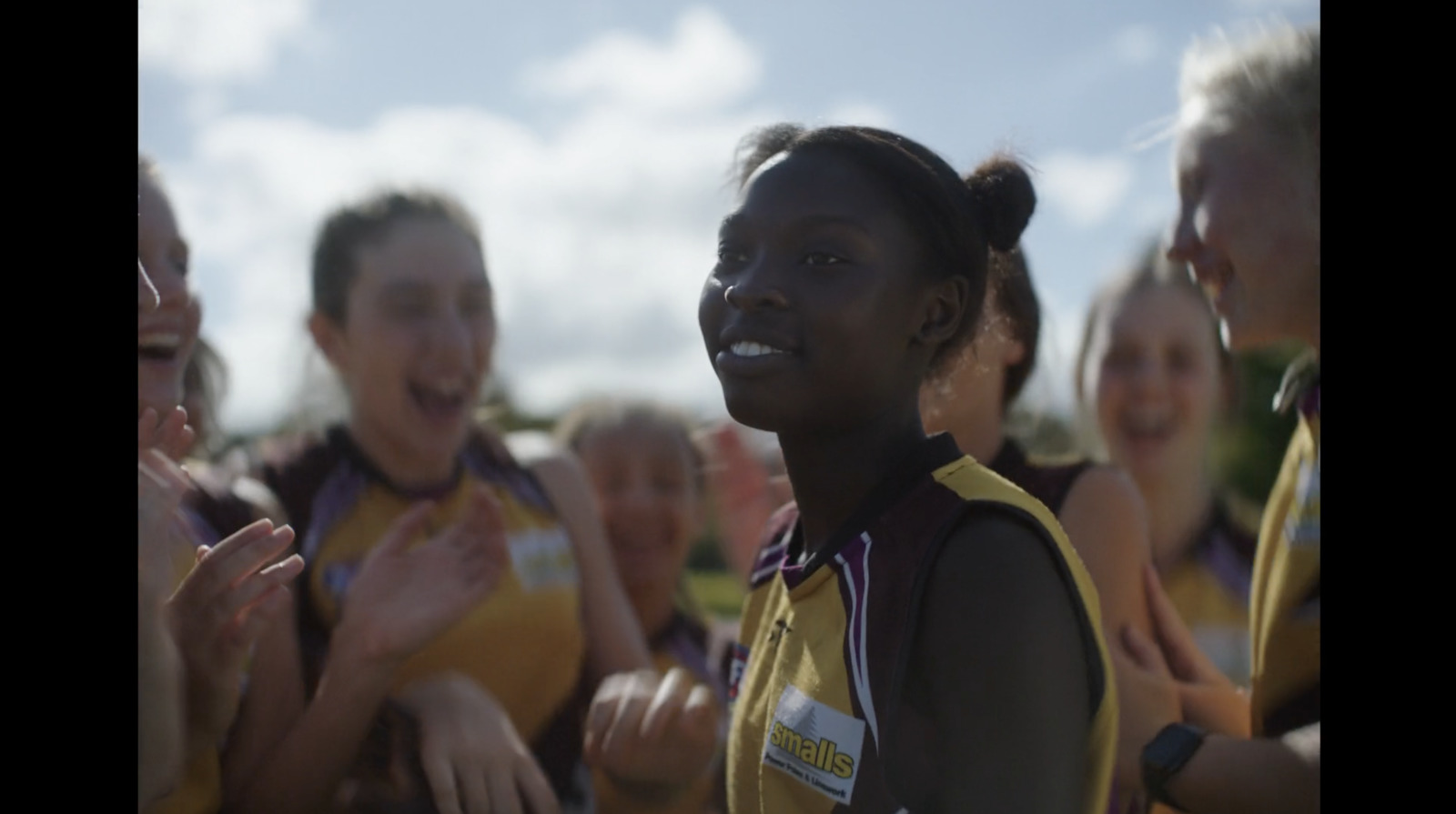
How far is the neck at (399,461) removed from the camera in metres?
2.75

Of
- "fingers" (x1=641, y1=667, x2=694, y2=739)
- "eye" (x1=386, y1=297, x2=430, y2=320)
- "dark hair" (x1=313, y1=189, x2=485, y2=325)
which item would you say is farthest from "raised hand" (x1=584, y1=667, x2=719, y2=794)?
"dark hair" (x1=313, y1=189, x2=485, y2=325)

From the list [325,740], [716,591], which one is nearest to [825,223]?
[325,740]

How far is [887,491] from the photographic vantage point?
57.2 inches

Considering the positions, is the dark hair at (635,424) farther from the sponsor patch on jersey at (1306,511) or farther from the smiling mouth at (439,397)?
the sponsor patch on jersey at (1306,511)

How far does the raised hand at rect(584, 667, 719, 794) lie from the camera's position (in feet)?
6.14

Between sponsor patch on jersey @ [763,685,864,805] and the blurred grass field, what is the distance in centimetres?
156

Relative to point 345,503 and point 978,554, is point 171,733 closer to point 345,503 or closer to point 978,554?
point 345,503

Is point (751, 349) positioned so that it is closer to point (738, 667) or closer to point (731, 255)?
point (731, 255)

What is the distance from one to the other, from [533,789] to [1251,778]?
132cm

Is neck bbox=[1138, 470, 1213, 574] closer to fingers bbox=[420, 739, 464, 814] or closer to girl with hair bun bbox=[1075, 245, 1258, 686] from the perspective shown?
girl with hair bun bbox=[1075, 245, 1258, 686]
